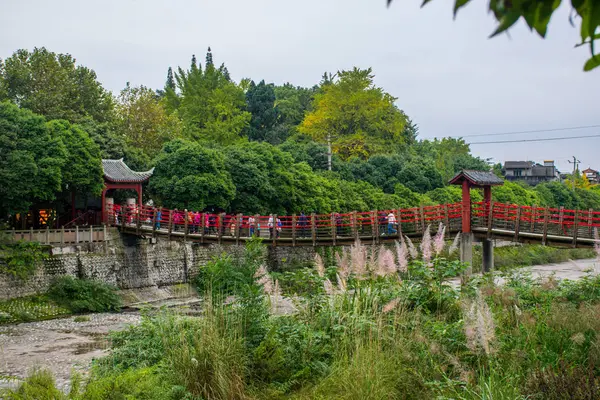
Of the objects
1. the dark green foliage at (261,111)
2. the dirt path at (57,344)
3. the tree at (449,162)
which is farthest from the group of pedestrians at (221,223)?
the tree at (449,162)

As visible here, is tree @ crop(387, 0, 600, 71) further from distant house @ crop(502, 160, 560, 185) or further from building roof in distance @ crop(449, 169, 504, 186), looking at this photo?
distant house @ crop(502, 160, 560, 185)

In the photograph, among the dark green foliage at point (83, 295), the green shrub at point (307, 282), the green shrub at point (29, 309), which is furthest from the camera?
the dark green foliage at point (83, 295)

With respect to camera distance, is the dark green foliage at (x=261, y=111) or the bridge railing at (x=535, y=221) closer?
the bridge railing at (x=535, y=221)

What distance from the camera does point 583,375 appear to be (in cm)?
580

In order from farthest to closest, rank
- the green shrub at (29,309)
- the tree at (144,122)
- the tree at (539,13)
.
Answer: the tree at (144,122) < the green shrub at (29,309) < the tree at (539,13)

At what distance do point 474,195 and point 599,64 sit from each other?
43704 millimetres

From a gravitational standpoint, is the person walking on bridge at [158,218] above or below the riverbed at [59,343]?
above

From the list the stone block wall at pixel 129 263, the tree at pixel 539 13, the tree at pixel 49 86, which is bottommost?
the stone block wall at pixel 129 263

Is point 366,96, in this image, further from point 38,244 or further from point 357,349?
point 357,349

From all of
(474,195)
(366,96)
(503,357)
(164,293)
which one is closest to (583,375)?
(503,357)

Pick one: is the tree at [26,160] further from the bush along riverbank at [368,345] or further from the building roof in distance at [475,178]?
the bush along riverbank at [368,345]

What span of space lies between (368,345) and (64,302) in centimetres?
1618

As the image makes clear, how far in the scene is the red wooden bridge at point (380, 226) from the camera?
18516mm

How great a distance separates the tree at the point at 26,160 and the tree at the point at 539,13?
2039cm
